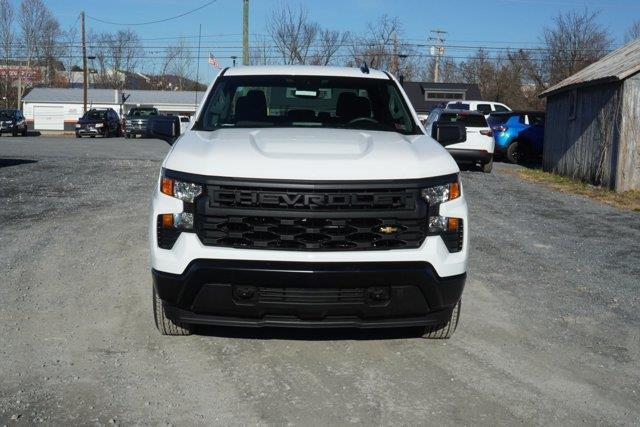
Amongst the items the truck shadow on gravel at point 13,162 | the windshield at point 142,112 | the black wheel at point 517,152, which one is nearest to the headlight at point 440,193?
the truck shadow on gravel at point 13,162

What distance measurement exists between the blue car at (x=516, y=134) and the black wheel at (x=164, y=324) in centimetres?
2046

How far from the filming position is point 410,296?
4.06m

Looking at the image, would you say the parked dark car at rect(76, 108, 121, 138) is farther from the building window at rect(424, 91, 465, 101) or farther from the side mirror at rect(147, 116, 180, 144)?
the side mirror at rect(147, 116, 180, 144)

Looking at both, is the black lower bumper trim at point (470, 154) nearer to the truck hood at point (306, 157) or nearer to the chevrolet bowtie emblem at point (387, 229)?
the truck hood at point (306, 157)

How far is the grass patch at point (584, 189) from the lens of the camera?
1355cm

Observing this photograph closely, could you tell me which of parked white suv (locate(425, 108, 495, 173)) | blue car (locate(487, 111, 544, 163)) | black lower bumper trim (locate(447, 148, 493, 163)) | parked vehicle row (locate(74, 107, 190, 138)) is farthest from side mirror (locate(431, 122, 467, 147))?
parked vehicle row (locate(74, 107, 190, 138))

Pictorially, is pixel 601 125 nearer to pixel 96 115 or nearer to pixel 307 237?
pixel 307 237

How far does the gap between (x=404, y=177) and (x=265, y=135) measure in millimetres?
1166

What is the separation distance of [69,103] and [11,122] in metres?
29.9

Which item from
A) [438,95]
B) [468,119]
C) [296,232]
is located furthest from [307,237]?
[438,95]

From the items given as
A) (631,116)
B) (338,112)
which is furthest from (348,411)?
(631,116)

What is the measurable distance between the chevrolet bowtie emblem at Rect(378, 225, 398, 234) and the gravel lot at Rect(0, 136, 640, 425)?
89cm

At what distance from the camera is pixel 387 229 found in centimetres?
402

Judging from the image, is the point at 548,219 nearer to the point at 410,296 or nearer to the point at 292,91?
the point at 292,91
